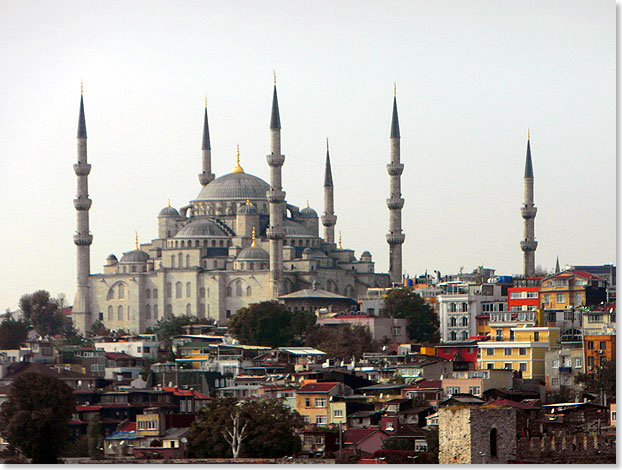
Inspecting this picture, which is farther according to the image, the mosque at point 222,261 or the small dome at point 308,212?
the small dome at point 308,212

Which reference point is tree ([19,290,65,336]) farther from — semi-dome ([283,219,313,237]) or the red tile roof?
the red tile roof

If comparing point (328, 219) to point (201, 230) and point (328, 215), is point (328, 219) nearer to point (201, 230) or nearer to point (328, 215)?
point (328, 215)

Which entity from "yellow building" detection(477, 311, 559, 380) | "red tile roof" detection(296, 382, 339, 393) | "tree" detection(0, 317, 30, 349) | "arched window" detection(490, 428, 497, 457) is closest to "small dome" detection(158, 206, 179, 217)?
"tree" detection(0, 317, 30, 349)

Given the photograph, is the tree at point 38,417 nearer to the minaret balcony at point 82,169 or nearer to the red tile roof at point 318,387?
the red tile roof at point 318,387

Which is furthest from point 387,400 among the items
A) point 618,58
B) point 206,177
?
point 206,177

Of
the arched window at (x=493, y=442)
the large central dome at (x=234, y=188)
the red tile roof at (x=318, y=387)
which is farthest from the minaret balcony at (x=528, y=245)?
the arched window at (x=493, y=442)

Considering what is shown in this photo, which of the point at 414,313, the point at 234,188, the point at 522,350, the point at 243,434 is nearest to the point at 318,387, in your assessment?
the point at 522,350
